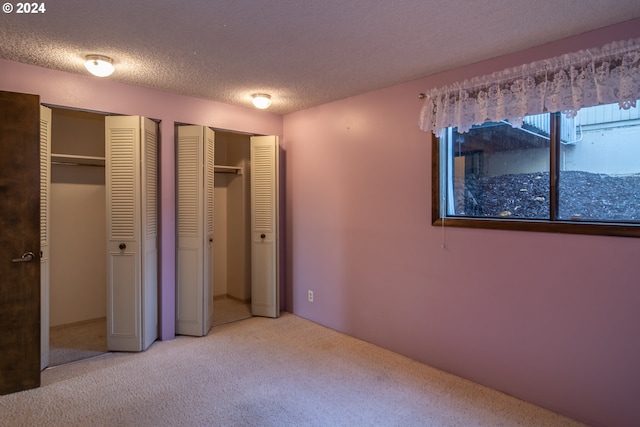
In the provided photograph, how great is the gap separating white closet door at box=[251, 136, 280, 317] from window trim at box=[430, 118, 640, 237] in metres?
1.80

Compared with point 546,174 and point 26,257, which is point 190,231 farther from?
point 546,174

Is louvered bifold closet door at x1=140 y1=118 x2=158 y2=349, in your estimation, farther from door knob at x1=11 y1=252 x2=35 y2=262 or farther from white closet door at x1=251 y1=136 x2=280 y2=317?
white closet door at x1=251 y1=136 x2=280 y2=317

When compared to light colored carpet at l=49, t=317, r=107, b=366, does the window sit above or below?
above

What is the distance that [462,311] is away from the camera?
2652mm

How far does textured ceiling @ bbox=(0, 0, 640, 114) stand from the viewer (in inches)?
72.5

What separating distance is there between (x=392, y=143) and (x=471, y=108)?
73 centimetres

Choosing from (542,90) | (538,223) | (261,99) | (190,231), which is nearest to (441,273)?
(538,223)

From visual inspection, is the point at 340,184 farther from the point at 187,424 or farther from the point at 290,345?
the point at 187,424

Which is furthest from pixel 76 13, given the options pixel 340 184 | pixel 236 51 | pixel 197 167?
pixel 340 184

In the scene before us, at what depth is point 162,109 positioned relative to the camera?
329 centimetres

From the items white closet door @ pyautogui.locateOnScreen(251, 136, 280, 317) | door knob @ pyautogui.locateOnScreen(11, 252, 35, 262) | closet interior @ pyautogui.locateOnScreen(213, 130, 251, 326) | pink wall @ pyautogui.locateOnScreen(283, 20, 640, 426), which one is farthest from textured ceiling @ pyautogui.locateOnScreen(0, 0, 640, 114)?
closet interior @ pyautogui.locateOnScreen(213, 130, 251, 326)

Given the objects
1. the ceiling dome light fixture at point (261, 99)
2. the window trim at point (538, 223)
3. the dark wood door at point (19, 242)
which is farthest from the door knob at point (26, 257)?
the window trim at point (538, 223)

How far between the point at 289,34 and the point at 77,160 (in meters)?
2.58

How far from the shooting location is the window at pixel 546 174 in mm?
2064
